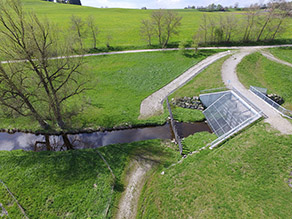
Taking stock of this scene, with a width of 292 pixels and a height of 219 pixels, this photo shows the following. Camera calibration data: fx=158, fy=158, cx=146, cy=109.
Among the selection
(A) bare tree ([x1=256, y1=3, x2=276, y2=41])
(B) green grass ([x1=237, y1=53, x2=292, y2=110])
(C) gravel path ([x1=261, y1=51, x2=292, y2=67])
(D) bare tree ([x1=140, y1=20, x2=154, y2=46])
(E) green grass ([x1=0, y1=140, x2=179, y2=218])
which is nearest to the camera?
(E) green grass ([x1=0, y1=140, x2=179, y2=218])

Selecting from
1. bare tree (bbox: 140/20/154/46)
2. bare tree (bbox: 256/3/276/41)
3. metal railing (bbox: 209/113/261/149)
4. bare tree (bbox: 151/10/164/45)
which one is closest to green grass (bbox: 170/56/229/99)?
metal railing (bbox: 209/113/261/149)

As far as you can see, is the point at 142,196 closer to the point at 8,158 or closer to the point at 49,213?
the point at 49,213

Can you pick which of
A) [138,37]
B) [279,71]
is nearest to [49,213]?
[279,71]

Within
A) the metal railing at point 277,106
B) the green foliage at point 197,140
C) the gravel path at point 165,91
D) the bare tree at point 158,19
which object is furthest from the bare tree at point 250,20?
the green foliage at point 197,140

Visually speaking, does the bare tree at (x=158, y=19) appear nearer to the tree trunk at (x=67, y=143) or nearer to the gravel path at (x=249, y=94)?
the gravel path at (x=249, y=94)

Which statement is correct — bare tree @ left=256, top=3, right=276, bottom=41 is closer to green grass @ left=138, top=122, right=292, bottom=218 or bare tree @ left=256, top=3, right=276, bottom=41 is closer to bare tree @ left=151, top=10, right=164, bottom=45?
bare tree @ left=151, top=10, right=164, bottom=45
